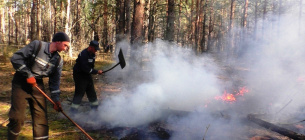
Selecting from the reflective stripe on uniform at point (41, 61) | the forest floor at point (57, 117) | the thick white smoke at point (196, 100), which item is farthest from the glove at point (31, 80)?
the thick white smoke at point (196, 100)

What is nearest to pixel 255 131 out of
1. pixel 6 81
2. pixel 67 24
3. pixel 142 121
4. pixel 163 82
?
pixel 142 121

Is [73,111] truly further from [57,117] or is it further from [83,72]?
[83,72]

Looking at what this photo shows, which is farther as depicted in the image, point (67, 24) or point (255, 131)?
point (67, 24)

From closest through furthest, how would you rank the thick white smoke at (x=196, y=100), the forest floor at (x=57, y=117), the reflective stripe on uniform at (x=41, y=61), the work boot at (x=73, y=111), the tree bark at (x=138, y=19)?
1. the reflective stripe on uniform at (x=41, y=61)
2. the forest floor at (x=57, y=117)
3. the thick white smoke at (x=196, y=100)
4. the work boot at (x=73, y=111)
5. the tree bark at (x=138, y=19)

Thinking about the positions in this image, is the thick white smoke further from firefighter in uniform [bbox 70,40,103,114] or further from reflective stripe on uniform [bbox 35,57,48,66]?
reflective stripe on uniform [bbox 35,57,48,66]

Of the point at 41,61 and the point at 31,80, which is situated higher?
the point at 41,61

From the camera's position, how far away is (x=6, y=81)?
970 centimetres

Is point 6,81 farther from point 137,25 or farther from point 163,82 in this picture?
point 163,82

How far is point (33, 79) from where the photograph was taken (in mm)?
3350

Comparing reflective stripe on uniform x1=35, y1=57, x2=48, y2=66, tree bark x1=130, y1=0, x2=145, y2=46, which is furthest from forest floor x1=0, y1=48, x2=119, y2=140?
tree bark x1=130, y1=0, x2=145, y2=46

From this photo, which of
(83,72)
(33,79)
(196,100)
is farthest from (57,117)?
(196,100)

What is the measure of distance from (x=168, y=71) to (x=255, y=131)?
4.14 m

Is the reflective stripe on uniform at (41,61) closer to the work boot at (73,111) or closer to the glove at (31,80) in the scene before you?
the glove at (31,80)

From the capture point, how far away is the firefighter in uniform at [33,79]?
3358 mm
